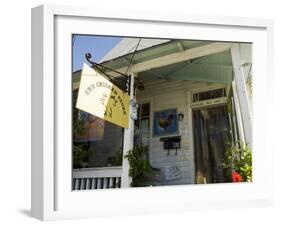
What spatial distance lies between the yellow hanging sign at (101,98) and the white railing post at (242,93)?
3.72 ft

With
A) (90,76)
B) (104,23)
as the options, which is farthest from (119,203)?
(104,23)

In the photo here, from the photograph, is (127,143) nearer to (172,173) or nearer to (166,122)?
(172,173)

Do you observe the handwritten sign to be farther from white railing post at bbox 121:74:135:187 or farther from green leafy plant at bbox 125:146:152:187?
white railing post at bbox 121:74:135:187

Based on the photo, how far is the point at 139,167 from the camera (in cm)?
629

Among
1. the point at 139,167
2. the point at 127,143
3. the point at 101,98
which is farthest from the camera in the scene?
the point at 127,143

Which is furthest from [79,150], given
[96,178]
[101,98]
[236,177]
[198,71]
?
[198,71]

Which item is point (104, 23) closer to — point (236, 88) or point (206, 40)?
point (206, 40)

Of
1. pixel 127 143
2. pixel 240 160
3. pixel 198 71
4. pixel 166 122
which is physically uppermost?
pixel 198 71

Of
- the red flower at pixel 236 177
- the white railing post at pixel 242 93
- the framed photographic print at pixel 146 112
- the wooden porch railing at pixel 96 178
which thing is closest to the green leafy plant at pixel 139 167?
the framed photographic print at pixel 146 112

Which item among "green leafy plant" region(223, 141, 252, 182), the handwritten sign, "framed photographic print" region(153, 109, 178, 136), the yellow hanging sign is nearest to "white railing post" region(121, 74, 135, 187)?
the yellow hanging sign

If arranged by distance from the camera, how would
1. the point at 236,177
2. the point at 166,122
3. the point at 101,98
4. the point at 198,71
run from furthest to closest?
the point at 166,122
the point at 198,71
the point at 236,177
the point at 101,98

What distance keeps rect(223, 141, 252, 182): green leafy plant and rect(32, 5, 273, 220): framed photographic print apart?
0.04 ft

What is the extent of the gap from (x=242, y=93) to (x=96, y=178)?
5.65ft

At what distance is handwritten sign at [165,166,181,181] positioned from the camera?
630 centimetres
